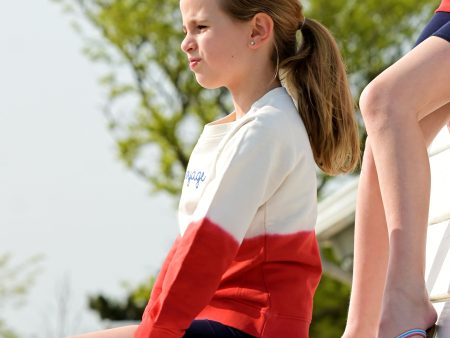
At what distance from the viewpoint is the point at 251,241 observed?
2.47m

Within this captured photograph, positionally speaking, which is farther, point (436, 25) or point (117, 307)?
point (117, 307)

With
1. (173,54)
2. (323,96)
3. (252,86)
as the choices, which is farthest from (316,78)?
(173,54)

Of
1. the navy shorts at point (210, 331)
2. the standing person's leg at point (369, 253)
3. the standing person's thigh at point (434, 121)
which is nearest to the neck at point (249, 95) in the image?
the standing person's leg at point (369, 253)

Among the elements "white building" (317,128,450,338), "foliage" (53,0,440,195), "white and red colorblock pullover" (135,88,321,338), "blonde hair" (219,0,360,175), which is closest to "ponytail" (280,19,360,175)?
"blonde hair" (219,0,360,175)

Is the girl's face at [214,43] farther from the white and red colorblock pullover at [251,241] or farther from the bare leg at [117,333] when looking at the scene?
the bare leg at [117,333]

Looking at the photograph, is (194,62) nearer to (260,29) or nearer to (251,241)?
(260,29)

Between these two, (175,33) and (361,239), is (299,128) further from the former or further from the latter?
(175,33)

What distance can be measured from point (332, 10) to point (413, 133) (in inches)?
600

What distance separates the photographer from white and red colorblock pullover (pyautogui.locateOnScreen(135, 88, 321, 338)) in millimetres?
2369

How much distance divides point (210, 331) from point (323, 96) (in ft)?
2.25

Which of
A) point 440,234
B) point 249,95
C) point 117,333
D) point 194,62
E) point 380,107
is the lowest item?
point 440,234

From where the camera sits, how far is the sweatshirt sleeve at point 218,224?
235cm

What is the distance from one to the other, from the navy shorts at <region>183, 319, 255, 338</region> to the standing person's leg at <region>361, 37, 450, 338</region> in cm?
33

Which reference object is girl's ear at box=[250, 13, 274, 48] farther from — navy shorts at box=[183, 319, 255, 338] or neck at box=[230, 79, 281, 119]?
navy shorts at box=[183, 319, 255, 338]
